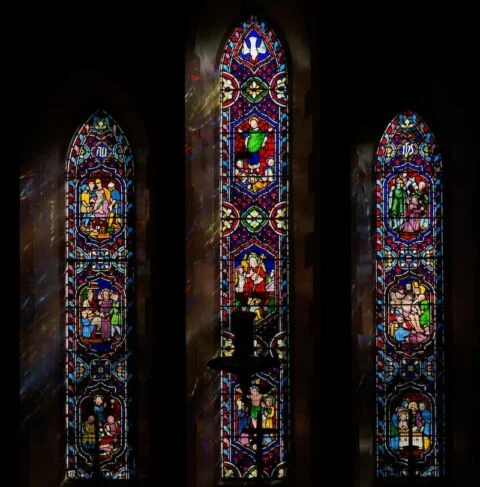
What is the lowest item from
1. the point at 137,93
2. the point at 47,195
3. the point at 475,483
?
the point at 475,483

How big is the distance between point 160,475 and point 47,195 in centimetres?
209

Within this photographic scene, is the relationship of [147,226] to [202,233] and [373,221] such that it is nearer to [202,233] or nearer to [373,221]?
[202,233]

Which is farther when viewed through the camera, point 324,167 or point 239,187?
point 239,187

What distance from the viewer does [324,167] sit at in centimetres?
612

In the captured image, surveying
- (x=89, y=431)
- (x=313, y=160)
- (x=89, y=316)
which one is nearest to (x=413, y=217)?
(x=313, y=160)

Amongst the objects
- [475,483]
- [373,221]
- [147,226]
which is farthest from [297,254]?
[475,483]

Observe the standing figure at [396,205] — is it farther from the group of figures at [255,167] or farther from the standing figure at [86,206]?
the standing figure at [86,206]

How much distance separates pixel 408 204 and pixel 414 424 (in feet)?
5.12

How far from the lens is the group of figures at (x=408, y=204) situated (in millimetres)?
6535

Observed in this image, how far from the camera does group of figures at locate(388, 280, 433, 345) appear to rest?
21.3 feet

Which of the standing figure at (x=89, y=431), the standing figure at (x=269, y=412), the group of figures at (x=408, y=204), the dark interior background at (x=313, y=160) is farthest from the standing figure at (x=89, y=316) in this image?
the group of figures at (x=408, y=204)

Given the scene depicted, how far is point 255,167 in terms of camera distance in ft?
21.4

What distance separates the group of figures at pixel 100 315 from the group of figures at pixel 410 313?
1.95 meters

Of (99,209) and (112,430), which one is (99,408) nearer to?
(112,430)
